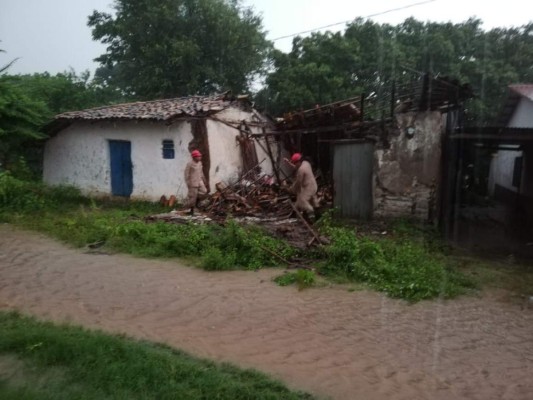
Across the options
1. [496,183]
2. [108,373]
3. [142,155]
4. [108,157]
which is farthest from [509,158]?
[108,373]

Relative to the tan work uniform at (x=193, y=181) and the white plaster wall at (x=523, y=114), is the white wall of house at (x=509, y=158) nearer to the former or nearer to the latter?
the white plaster wall at (x=523, y=114)

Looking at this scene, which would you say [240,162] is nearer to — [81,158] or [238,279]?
[81,158]

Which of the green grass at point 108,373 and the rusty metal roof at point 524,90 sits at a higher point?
the rusty metal roof at point 524,90

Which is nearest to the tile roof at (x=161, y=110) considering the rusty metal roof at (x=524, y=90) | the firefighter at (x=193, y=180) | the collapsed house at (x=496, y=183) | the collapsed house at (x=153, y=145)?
the collapsed house at (x=153, y=145)

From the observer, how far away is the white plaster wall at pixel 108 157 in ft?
43.8

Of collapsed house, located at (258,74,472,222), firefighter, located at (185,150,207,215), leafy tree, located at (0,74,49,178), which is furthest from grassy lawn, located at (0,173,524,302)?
leafy tree, located at (0,74,49,178)

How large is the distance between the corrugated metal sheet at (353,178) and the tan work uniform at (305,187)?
149cm

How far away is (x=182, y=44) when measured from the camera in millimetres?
20750

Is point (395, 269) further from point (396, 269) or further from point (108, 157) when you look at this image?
point (108, 157)

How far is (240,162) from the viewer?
1474 centimetres

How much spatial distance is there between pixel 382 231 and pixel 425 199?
1308 mm

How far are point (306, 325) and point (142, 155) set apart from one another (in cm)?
1000

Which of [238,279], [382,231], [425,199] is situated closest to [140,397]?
[238,279]

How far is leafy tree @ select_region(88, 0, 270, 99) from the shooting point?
70.7 ft
